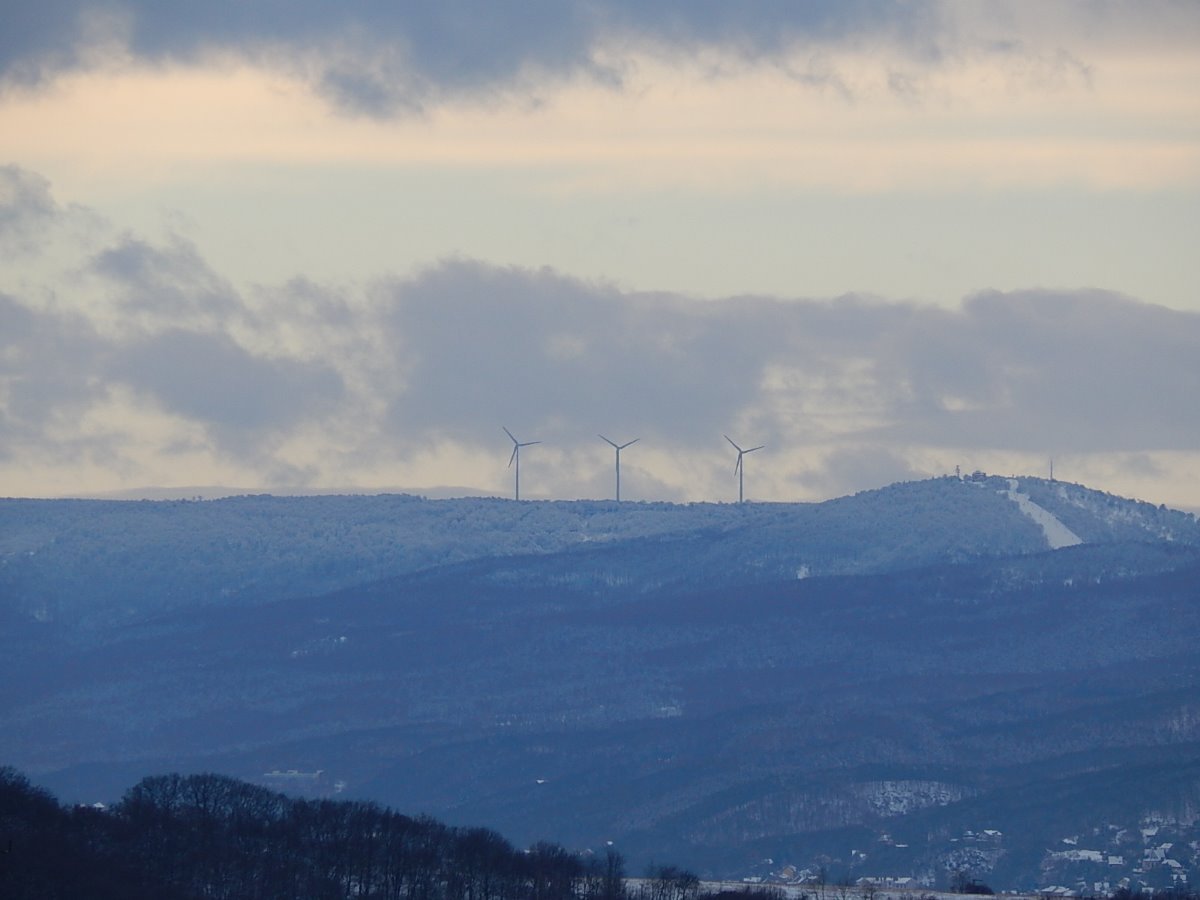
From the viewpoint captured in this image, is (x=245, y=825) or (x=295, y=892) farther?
(x=245, y=825)

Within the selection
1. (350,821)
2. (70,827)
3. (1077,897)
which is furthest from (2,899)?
(1077,897)

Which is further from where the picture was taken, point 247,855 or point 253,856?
point 253,856

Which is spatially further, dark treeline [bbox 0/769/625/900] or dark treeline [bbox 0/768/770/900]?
dark treeline [bbox 0/768/770/900]

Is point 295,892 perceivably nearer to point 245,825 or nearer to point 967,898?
point 245,825

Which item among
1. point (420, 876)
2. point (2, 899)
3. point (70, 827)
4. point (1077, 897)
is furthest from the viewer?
point (1077, 897)

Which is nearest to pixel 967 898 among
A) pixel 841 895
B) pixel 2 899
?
pixel 841 895

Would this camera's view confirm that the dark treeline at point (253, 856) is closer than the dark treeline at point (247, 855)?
No

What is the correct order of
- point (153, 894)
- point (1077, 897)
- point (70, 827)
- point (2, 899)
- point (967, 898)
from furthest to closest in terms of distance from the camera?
point (1077, 897) < point (967, 898) < point (70, 827) < point (153, 894) < point (2, 899)
